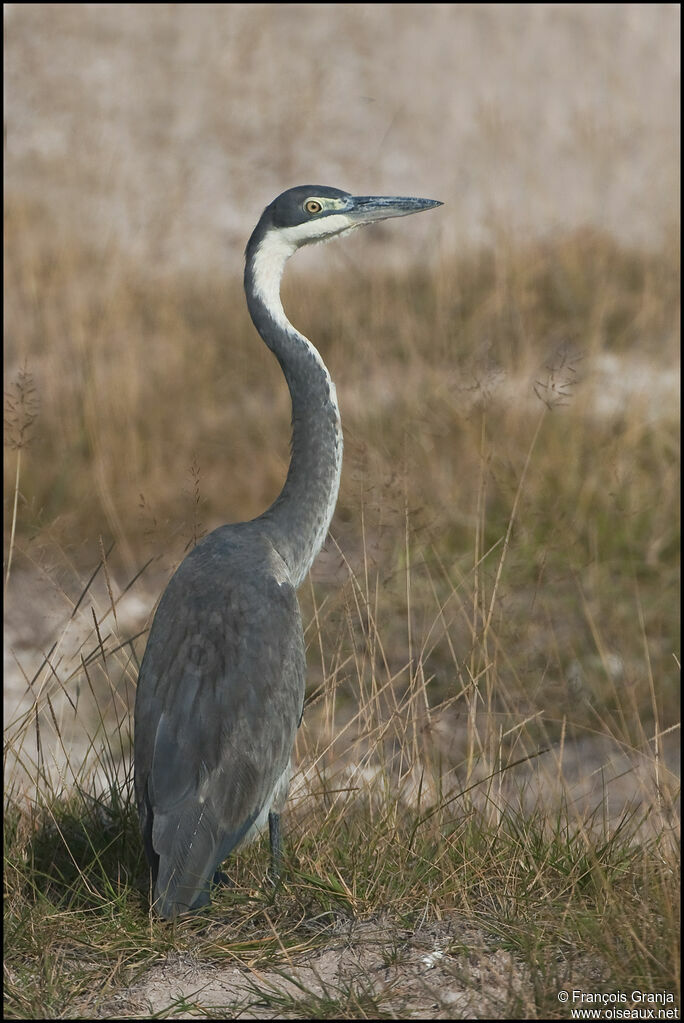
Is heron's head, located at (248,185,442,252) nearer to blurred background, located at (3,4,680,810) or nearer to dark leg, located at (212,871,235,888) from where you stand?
blurred background, located at (3,4,680,810)

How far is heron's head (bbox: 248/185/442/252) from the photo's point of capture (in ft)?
11.3

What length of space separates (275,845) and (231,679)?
438mm

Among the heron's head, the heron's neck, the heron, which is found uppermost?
the heron's head

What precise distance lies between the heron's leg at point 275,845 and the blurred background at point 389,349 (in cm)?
43

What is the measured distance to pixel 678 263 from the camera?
7.24 m

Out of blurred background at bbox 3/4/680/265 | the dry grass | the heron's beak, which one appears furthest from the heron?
blurred background at bbox 3/4/680/265

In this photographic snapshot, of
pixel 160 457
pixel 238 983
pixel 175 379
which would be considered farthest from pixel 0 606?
pixel 175 379

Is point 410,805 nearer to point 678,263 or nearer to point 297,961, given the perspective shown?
point 297,961

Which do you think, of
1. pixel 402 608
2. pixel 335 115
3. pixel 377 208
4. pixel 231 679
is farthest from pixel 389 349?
pixel 335 115

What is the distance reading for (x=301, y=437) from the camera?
338cm

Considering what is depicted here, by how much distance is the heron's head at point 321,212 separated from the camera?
3.45m

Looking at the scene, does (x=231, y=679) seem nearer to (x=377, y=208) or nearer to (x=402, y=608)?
(x=377, y=208)

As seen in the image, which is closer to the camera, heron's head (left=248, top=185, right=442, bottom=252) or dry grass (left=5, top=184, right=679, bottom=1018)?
dry grass (left=5, top=184, right=679, bottom=1018)

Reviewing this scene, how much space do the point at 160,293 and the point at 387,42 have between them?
227 inches
